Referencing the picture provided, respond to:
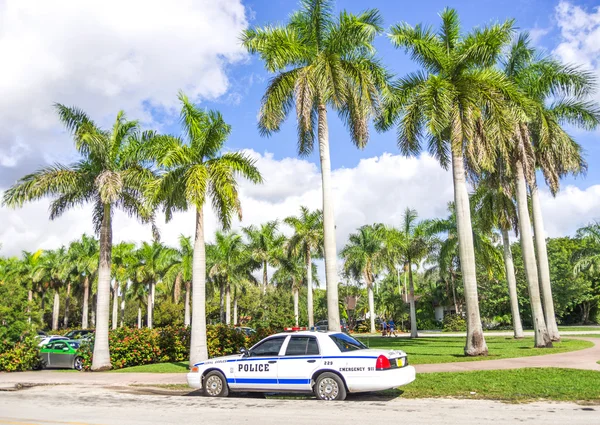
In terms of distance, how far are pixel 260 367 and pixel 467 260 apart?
10355mm

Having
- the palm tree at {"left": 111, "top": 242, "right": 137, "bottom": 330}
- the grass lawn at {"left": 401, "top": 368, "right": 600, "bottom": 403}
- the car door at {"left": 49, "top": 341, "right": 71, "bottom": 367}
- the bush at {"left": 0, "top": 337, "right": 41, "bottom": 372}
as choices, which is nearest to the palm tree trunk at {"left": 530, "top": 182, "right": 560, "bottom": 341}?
the grass lawn at {"left": 401, "top": 368, "right": 600, "bottom": 403}

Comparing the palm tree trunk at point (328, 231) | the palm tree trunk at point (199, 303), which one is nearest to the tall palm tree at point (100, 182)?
the palm tree trunk at point (199, 303)

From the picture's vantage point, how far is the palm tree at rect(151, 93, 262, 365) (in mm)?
17688

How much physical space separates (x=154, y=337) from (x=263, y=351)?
38.9ft

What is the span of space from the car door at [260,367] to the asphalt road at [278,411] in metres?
0.37

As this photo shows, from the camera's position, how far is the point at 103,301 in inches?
789

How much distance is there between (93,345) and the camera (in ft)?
67.0

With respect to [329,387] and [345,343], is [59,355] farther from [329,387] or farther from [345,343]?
[345,343]

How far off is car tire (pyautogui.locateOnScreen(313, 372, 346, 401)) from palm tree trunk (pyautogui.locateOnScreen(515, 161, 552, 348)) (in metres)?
14.3

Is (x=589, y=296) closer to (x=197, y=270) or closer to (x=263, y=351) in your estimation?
(x=197, y=270)

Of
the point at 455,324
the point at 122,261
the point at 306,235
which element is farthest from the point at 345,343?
the point at 122,261

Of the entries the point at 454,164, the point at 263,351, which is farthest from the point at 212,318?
the point at 263,351

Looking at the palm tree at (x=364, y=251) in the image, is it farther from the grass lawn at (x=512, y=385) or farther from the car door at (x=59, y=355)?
the grass lawn at (x=512, y=385)

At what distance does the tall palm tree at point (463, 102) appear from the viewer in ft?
59.3
